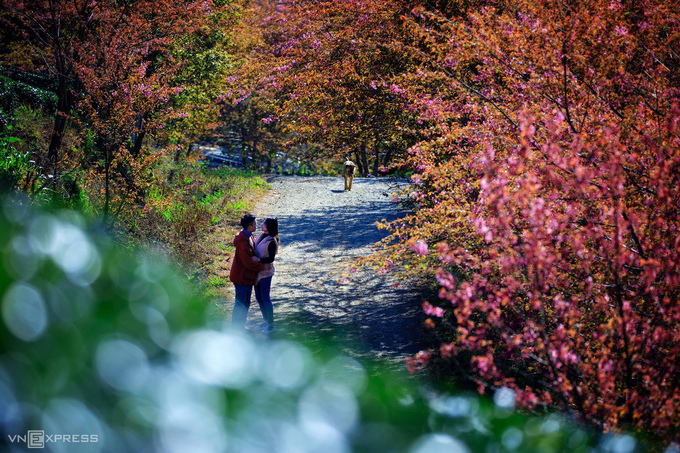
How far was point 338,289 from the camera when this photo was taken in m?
8.99

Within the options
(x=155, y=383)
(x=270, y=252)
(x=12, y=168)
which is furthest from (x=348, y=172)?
(x=155, y=383)

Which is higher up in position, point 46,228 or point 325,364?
point 46,228

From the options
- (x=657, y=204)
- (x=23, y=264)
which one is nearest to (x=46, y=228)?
(x=23, y=264)

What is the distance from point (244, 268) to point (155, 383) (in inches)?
207

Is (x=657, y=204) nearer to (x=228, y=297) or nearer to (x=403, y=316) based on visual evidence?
(x=403, y=316)

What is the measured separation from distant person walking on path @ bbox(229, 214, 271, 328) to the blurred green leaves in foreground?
4768mm

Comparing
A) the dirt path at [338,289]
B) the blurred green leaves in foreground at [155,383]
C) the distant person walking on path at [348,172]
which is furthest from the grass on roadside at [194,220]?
the blurred green leaves in foreground at [155,383]

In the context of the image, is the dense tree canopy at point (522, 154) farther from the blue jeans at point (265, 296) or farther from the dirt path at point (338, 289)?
the blue jeans at point (265, 296)

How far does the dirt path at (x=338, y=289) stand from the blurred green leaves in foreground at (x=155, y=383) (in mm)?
4608

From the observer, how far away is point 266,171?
24219 millimetres

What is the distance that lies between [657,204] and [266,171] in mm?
22108

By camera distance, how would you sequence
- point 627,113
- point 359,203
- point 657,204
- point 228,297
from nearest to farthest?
point 657,204, point 627,113, point 228,297, point 359,203

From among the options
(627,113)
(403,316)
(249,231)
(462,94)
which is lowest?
(403,316)

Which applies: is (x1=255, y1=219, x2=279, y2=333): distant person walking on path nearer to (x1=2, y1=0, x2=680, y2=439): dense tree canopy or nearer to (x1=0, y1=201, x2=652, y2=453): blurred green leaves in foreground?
(x1=2, y1=0, x2=680, y2=439): dense tree canopy
